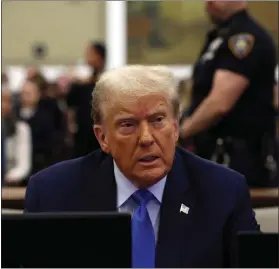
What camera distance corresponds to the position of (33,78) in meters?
5.91

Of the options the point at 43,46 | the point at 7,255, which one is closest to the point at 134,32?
the point at 43,46

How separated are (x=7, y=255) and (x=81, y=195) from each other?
1.44 ft

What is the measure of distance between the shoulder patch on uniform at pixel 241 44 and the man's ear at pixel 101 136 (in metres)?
1.39

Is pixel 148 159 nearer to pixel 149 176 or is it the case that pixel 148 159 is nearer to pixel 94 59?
pixel 149 176

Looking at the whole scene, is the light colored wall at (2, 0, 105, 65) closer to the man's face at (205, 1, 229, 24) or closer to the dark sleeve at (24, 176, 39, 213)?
the man's face at (205, 1, 229, 24)

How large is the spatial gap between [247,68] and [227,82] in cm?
10

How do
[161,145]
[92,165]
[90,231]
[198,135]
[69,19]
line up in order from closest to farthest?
[90,231] < [161,145] < [92,165] < [198,135] < [69,19]

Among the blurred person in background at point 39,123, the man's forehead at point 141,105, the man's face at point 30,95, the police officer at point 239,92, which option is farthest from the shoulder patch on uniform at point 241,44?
the man's face at point 30,95

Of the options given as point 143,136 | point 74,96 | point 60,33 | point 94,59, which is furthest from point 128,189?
point 60,33

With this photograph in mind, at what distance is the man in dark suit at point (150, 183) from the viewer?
1.32 m

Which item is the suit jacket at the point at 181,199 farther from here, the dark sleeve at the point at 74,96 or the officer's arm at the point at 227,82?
the dark sleeve at the point at 74,96

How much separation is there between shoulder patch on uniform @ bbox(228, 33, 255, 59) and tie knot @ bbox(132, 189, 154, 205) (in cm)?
144

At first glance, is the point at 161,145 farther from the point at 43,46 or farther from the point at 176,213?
the point at 43,46

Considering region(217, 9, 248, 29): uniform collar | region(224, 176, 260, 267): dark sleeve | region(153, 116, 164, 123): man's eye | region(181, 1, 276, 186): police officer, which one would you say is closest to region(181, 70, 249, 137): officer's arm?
region(181, 1, 276, 186): police officer
